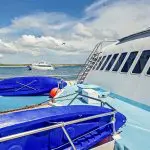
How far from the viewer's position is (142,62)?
27.1ft

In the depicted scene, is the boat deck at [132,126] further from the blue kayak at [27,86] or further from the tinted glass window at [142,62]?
the blue kayak at [27,86]

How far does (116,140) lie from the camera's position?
4988 millimetres

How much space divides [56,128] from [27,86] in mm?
8151

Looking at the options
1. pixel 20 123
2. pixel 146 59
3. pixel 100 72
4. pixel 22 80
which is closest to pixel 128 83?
pixel 146 59

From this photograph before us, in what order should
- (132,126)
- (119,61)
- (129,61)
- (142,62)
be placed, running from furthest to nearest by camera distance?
(119,61) → (129,61) → (142,62) → (132,126)

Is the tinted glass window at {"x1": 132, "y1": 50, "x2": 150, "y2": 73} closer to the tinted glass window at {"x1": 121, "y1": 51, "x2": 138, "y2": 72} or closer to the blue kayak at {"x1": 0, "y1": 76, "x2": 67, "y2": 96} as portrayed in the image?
the tinted glass window at {"x1": 121, "y1": 51, "x2": 138, "y2": 72}

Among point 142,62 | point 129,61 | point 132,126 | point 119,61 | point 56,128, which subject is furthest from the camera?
point 119,61

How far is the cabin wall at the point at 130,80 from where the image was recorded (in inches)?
296

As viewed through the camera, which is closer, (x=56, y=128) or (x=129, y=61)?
(x=56, y=128)

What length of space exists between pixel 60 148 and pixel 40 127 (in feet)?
1.95

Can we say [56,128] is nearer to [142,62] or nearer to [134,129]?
[134,129]

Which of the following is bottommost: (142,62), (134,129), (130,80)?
(134,129)

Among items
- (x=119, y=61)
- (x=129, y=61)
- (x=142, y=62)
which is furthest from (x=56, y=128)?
(x=119, y=61)

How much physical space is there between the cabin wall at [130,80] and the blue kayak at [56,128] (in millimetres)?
2263
